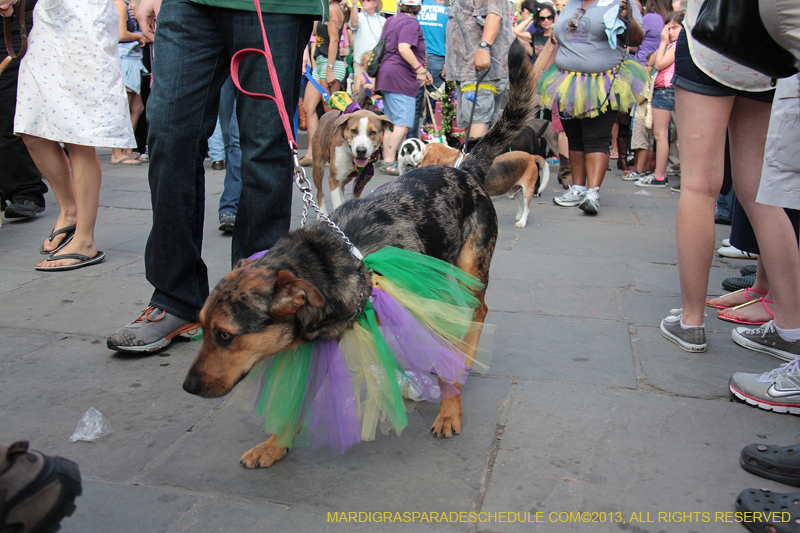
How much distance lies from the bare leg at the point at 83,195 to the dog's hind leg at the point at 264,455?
2.85 m

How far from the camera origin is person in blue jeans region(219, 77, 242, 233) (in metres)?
5.27

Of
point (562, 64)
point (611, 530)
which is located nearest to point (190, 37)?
point (611, 530)

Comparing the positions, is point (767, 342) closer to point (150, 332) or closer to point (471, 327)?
point (471, 327)

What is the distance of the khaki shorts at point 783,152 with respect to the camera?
257 cm

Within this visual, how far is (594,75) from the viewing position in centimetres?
636

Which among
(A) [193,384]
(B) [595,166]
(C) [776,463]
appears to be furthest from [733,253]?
(A) [193,384]

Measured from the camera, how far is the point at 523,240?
18.5 feet

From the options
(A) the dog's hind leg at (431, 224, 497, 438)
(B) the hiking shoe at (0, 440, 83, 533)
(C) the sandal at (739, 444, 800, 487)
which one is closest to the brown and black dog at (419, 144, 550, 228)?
(A) the dog's hind leg at (431, 224, 497, 438)

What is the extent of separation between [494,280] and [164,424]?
2.61 meters

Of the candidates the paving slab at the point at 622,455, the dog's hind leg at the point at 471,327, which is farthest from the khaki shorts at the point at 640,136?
the paving slab at the point at 622,455

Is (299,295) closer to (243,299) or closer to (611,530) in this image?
(243,299)

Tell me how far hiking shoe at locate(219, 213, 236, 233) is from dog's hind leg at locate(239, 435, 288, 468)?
11.0ft

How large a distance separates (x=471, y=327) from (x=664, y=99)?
286 inches

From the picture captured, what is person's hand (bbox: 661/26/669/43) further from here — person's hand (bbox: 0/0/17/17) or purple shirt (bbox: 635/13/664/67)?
person's hand (bbox: 0/0/17/17)
